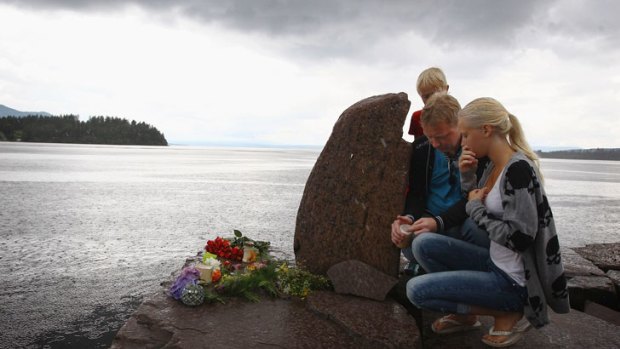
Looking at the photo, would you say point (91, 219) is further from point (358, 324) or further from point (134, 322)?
point (358, 324)

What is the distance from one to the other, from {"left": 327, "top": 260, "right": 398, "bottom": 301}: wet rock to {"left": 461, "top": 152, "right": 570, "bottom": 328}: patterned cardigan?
6.02ft

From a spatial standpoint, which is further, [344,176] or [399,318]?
[344,176]

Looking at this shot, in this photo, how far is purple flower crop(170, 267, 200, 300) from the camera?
5.29 metres

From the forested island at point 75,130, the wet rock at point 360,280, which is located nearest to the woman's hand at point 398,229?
the wet rock at point 360,280

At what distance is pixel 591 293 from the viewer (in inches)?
261

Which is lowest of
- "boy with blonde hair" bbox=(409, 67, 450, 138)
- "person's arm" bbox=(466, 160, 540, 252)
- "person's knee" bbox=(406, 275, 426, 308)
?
"person's knee" bbox=(406, 275, 426, 308)

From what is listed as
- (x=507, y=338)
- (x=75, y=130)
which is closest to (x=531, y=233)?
(x=507, y=338)

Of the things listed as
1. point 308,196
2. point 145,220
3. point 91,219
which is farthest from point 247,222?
point 308,196

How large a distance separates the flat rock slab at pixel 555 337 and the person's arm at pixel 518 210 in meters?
1.31

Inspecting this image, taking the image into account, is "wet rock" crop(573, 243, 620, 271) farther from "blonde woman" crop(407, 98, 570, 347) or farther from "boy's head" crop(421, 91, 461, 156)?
"boy's head" crop(421, 91, 461, 156)

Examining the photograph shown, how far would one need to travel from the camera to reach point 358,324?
15.4ft

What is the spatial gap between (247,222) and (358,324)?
8258 mm

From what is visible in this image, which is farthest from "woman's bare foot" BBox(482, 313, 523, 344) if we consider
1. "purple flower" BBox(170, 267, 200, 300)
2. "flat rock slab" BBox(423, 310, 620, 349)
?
"purple flower" BBox(170, 267, 200, 300)

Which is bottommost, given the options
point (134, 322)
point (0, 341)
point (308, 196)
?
point (0, 341)
